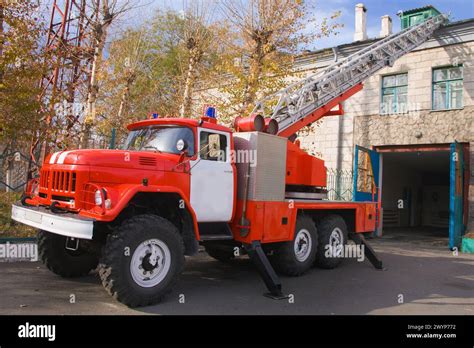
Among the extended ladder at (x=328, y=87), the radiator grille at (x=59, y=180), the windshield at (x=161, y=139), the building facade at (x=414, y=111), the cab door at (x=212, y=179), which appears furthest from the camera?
the building facade at (x=414, y=111)

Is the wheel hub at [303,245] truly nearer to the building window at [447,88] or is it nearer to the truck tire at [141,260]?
the truck tire at [141,260]

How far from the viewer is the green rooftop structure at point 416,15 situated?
1617 centimetres

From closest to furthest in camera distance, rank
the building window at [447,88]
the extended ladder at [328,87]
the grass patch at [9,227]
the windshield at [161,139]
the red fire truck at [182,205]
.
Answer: the red fire truck at [182,205] < the windshield at [161,139] < the extended ladder at [328,87] < the grass patch at [9,227] < the building window at [447,88]

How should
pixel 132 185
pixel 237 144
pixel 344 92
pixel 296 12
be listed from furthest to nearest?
1. pixel 296 12
2. pixel 344 92
3. pixel 237 144
4. pixel 132 185

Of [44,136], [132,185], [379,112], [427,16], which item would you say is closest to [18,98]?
[44,136]

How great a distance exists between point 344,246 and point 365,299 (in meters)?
2.80

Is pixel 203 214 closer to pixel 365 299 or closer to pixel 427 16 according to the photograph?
pixel 365 299

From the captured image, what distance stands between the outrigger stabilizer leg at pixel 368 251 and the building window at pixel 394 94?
828 cm

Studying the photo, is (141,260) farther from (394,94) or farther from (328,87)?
(394,94)

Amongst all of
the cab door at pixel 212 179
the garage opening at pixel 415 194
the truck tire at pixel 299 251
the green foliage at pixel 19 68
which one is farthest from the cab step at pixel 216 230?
the garage opening at pixel 415 194

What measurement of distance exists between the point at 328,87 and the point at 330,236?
148 inches

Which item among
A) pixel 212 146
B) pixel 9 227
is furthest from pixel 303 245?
pixel 9 227

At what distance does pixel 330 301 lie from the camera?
6.32 meters

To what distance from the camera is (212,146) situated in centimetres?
→ 669
